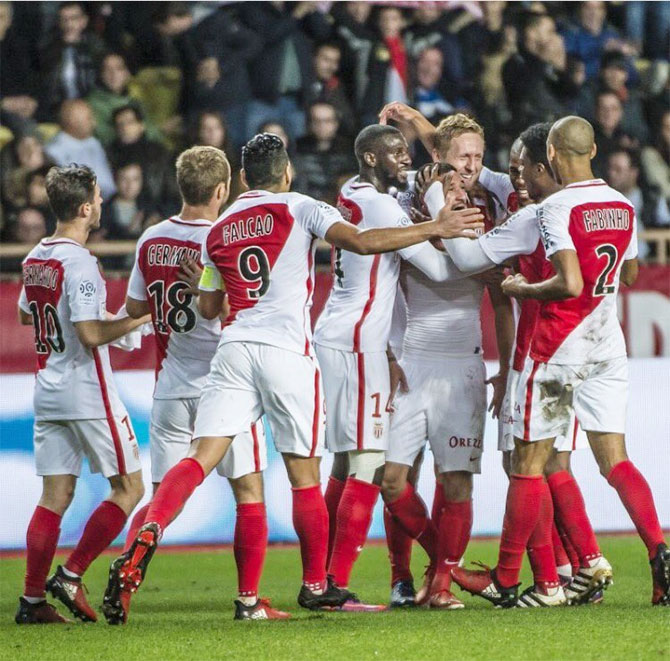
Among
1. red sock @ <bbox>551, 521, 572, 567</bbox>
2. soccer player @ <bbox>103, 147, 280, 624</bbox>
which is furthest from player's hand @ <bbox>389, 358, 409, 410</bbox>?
red sock @ <bbox>551, 521, 572, 567</bbox>

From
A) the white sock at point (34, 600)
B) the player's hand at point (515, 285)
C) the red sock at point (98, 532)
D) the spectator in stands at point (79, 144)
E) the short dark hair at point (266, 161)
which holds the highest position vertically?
the spectator in stands at point (79, 144)

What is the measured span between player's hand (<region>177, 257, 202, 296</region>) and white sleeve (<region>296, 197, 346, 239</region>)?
0.69 m

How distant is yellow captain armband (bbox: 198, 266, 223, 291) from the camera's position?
5.45 metres

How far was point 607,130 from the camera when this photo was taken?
11.9 metres

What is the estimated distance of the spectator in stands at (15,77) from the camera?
1131 cm

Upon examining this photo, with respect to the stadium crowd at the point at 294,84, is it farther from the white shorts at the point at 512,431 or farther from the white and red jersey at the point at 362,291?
the white shorts at the point at 512,431

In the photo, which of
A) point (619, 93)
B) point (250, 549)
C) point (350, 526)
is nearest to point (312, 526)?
point (250, 549)

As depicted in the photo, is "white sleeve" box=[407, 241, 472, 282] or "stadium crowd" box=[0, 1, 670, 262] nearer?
"white sleeve" box=[407, 241, 472, 282]

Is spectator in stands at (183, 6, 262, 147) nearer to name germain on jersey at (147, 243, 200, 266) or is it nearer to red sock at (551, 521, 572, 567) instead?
name germain on jersey at (147, 243, 200, 266)

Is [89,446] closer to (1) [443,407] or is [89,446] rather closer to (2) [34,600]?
(2) [34,600]

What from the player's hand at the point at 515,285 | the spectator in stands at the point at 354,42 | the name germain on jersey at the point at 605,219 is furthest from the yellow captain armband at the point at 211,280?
the spectator in stands at the point at 354,42

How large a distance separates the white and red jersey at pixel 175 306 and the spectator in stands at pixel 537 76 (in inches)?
258

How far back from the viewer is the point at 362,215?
19.0 ft

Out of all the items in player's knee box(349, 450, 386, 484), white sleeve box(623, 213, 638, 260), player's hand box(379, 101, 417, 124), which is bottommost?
player's knee box(349, 450, 386, 484)
